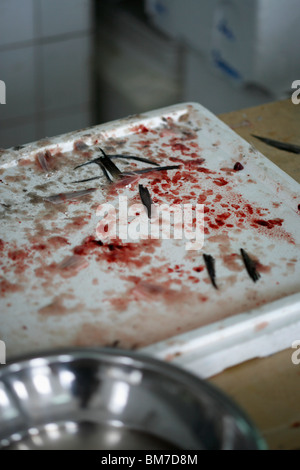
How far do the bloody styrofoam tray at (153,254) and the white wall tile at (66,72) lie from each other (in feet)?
3.41

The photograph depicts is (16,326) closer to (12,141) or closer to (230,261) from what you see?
(230,261)

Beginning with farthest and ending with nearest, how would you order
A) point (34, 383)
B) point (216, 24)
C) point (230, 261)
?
point (216, 24) → point (230, 261) → point (34, 383)

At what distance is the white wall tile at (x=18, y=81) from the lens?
78.7 inches

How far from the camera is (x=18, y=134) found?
2.14 meters

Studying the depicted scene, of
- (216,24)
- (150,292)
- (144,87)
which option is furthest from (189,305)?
(144,87)

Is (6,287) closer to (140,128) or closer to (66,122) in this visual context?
(140,128)

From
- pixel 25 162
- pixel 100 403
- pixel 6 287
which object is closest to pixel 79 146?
pixel 25 162

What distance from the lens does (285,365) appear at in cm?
76

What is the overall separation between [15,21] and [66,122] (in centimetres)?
42

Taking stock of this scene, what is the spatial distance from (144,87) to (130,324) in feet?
6.97

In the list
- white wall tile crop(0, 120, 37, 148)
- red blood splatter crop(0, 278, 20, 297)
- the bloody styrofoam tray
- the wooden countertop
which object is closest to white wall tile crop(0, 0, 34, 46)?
white wall tile crop(0, 120, 37, 148)

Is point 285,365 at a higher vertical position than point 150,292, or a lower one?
lower

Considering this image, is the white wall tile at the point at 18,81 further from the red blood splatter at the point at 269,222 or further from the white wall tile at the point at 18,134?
the red blood splatter at the point at 269,222

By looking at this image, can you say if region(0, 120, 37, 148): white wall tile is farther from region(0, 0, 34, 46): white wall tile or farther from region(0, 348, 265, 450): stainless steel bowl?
region(0, 348, 265, 450): stainless steel bowl
